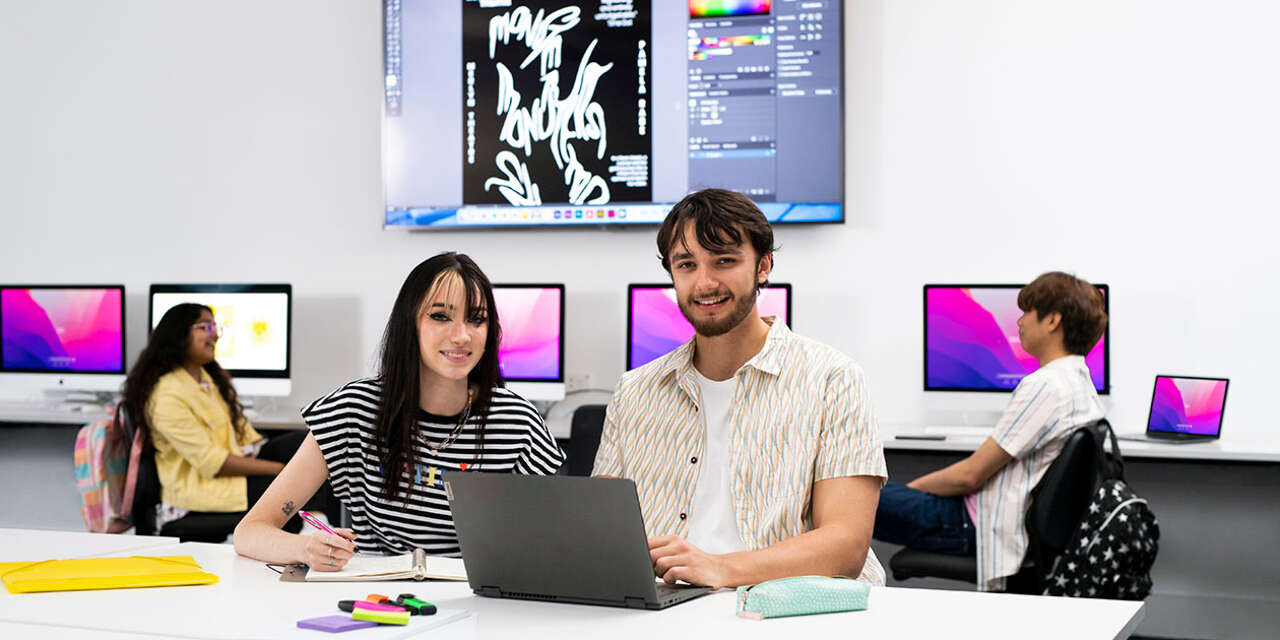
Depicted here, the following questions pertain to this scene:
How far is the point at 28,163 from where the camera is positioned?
Result: 197 inches

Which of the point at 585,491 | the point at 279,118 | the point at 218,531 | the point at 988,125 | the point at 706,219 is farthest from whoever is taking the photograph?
the point at 279,118

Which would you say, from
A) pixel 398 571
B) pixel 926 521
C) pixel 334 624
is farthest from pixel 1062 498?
pixel 334 624

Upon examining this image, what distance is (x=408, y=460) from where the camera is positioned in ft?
6.84

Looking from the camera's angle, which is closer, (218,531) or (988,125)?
(218,531)

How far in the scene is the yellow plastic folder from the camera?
1.69 metres

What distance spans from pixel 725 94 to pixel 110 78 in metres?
2.66

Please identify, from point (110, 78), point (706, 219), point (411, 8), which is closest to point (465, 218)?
point (411, 8)

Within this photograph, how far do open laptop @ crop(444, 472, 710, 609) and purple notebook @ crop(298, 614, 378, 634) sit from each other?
0.68 feet

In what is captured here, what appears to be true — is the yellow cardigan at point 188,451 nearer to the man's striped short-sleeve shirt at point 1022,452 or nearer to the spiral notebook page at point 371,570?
the spiral notebook page at point 371,570

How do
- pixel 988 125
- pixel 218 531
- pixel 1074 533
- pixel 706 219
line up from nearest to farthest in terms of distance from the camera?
pixel 706 219 < pixel 1074 533 < pixel 218 531 < pixel 988 125

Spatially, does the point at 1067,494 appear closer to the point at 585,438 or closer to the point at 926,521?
the point at 926,521

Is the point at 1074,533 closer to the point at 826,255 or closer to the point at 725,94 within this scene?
the point at 826,255

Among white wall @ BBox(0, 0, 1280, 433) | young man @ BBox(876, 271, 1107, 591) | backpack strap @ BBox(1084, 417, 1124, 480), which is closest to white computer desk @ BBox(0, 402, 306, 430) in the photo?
white wall @ BBox(0, 0, 1280, 433)

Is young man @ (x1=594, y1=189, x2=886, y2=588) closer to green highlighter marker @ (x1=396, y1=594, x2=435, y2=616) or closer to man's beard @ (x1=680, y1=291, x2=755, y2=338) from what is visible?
man's beard @ (x1=680, y1=291, x2=755, y2=338)
